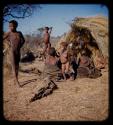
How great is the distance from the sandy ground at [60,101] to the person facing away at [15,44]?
0.23ft

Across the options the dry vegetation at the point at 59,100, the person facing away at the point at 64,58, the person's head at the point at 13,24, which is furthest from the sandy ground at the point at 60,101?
the person's head at the point at 13,24

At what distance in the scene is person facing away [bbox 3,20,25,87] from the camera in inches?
152

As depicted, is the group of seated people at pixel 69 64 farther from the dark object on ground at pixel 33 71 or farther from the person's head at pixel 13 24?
the person's head at pixel 13 24

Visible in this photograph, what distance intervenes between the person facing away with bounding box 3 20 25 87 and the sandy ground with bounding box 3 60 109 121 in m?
0.07

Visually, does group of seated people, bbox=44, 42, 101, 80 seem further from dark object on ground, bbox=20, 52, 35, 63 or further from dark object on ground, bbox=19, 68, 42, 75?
dark object on ground, bbox=20, 52, 35, 63

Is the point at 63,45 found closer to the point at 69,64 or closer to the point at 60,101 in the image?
the point at 69,64

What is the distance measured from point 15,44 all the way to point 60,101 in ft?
2.89

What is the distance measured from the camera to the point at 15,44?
3.89 m

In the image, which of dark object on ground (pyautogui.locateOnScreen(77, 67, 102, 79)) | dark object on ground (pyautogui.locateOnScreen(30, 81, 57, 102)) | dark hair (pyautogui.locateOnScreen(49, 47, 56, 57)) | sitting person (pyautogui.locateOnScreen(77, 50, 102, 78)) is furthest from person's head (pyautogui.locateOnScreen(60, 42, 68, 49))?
dark object on ground (pyautogui.locateOnScreen(30, 81, 57, 102))

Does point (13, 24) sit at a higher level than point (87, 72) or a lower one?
higher

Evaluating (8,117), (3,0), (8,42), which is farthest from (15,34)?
(8,117)

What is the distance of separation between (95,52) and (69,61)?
1.12ft

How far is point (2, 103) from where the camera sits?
3811 mm

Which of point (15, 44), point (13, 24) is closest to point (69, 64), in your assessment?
point (15, 44)
